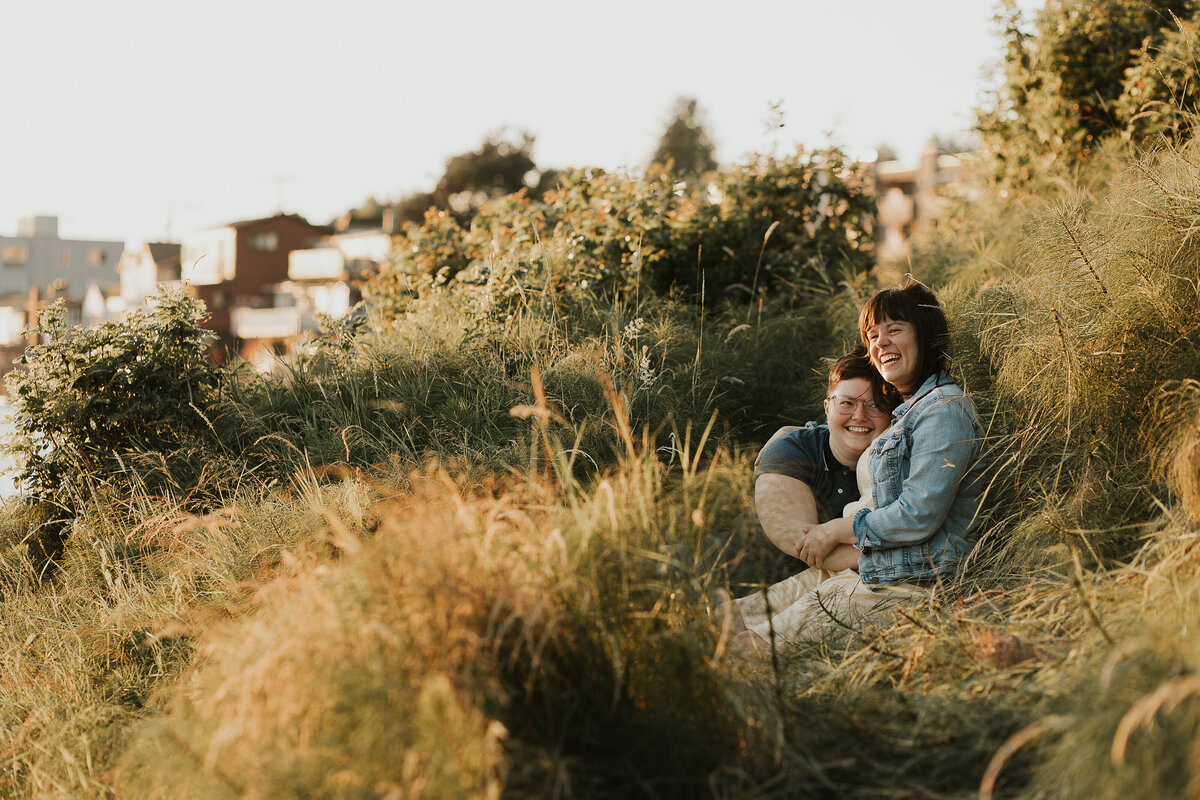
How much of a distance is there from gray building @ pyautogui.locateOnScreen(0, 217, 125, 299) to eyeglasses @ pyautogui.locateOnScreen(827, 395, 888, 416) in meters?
77.1

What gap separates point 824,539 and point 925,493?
51 cm

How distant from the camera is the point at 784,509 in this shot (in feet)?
13.8

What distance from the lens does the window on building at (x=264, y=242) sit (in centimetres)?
5212

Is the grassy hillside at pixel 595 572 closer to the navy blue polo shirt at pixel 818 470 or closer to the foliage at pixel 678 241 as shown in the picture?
the foliage at pixel 678 241

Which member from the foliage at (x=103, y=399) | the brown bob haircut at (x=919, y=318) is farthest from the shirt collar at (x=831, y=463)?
the foliage at (x=103, y=399)

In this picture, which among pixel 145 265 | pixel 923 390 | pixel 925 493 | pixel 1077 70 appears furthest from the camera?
pixel 145 265

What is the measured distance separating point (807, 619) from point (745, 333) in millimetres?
2974

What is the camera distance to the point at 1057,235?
14.1 ft

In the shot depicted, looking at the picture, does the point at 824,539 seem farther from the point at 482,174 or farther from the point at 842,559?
the point at 482,174

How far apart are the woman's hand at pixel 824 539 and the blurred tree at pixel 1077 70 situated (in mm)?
4018

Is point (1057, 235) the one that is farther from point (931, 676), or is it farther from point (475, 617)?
point (475, 617)

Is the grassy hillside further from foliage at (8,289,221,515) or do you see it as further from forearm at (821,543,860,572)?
forearm at (821,543,860,572)

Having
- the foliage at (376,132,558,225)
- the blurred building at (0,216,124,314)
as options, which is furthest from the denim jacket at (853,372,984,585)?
the blurred building at (0,216,124,314)

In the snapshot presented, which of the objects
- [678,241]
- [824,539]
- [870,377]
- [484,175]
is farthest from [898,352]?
[484,175]
